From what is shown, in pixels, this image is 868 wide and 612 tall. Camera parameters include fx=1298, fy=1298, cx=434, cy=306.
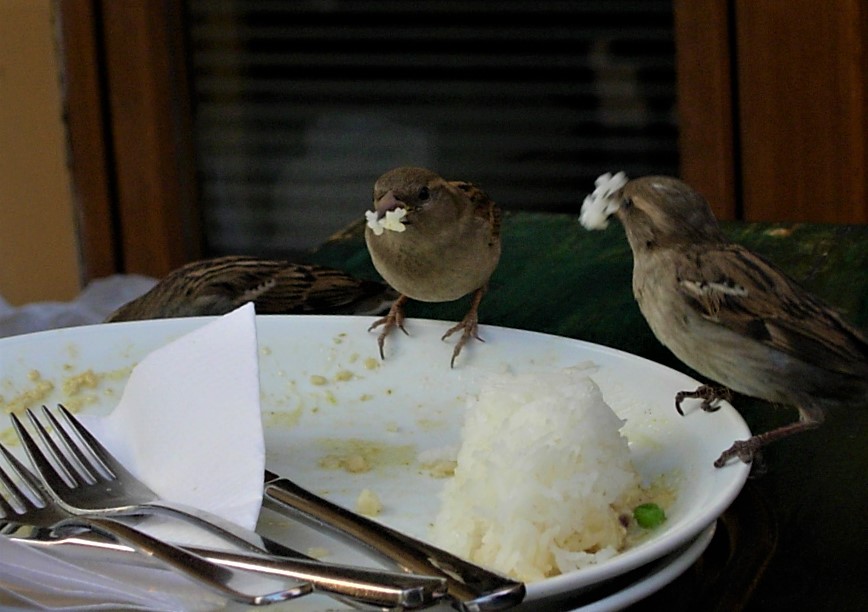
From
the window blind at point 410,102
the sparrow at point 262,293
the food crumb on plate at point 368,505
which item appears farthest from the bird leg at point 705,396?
the window blind at point 410,102

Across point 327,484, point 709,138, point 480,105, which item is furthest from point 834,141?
point 327,484

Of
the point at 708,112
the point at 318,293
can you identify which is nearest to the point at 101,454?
the point at 318,293

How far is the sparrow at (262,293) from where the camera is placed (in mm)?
1664

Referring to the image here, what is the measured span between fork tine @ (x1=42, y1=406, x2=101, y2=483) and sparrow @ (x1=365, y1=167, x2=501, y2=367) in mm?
408

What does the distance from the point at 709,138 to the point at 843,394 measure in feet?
5.29

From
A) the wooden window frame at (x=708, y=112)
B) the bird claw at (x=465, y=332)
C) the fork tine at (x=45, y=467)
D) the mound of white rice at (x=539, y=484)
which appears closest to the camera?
the mound of white rice at (x=539, y=484)

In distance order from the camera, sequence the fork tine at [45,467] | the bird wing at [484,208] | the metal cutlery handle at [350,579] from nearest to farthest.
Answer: the metal cutlery handle at [350,579] < the fork tine at [45,467] < the bird wing at [484,208]

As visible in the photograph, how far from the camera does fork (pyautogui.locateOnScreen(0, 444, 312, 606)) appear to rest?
691 mm

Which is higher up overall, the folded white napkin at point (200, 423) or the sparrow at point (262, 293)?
the folded white napkin at point (200, 423)

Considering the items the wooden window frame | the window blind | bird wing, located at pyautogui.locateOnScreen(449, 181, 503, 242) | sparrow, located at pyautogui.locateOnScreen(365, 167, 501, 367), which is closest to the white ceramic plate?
sparrow, located at pyautogui.locateOnScreen(365, 167, 501, 367)

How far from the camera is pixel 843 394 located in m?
1.05

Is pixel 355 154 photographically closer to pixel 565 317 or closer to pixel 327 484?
pixel 565 317

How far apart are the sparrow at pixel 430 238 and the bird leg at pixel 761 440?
39cm

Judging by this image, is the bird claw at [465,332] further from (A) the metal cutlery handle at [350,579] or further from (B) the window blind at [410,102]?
(B) the window blind at [410,102]
